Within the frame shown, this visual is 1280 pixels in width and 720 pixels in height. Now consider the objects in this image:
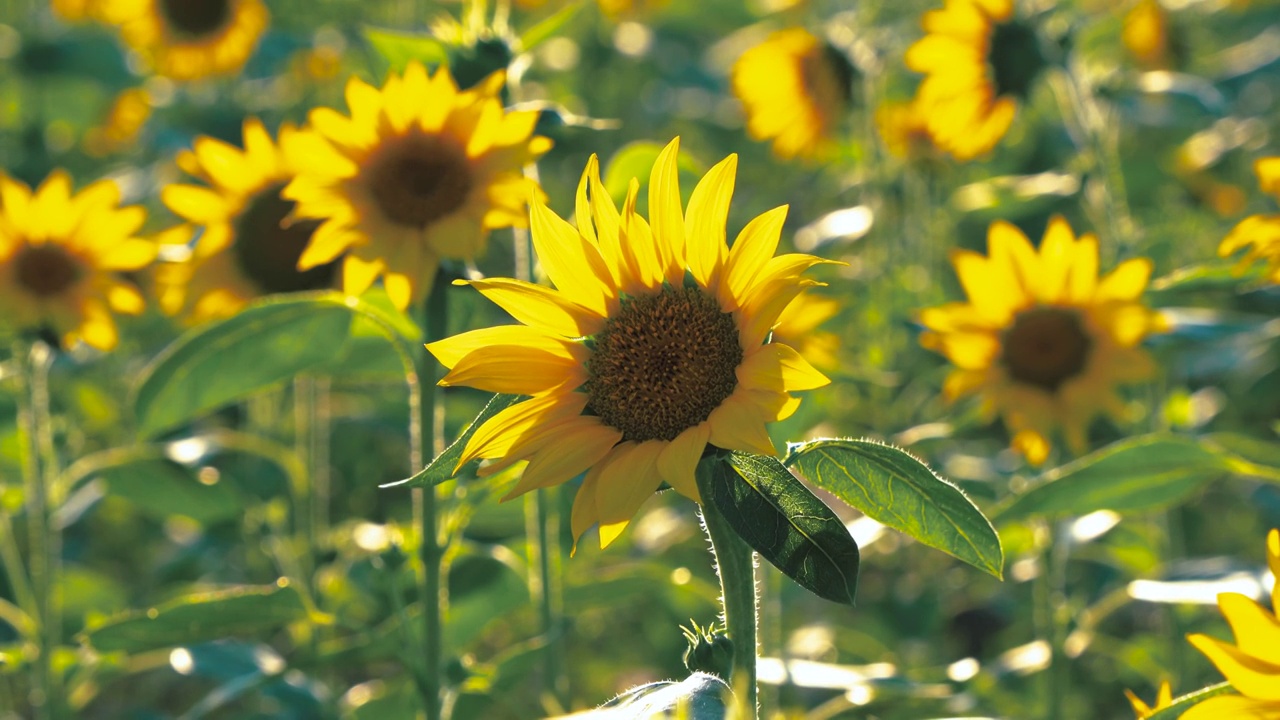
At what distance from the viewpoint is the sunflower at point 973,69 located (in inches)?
94.6

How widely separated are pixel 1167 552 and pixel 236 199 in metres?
1.73

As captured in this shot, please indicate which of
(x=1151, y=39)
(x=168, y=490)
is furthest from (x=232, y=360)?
(x=1151, y=39)

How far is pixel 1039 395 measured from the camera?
205cm

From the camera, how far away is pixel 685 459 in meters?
0.97

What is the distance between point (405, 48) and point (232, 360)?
1.43 feet

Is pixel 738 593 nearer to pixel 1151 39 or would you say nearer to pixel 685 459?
pixel 685 459

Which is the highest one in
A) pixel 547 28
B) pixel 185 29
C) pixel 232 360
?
pixel 185 29

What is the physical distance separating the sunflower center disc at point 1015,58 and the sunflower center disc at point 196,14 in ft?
7.91

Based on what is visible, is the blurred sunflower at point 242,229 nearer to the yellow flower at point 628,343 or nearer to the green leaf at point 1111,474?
the yellow flower at point 628,343

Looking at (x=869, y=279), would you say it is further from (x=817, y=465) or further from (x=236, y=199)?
(x=817, y=465)

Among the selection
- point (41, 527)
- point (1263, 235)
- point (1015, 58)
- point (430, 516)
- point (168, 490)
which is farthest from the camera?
point (1015, 58)

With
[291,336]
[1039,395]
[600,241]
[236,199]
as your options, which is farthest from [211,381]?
[1039,395]

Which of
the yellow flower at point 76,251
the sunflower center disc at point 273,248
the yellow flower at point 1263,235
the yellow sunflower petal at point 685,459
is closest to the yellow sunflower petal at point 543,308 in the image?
the yellow sunflower petal at point 685,459

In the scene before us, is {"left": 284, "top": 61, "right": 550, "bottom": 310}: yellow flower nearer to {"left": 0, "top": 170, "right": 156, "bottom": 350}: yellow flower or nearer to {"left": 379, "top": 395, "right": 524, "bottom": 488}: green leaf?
{"left": 379, "top": 395, "right": 524, "bottom": 488}: green leaf
